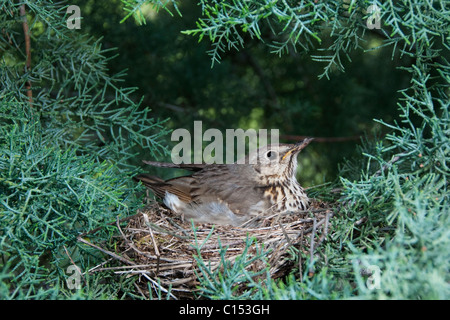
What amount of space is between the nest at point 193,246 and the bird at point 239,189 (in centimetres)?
14

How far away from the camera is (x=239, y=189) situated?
3.23 meters

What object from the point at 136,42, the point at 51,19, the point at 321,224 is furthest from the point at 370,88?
the point at 51,19

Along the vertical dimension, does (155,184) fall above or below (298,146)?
below

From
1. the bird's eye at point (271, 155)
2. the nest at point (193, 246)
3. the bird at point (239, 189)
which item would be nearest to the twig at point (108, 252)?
the nest at point (193, 246)

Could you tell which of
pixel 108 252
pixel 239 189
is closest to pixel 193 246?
pixel 108 252

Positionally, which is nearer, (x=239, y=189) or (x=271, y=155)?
→ (x=239, y=189)

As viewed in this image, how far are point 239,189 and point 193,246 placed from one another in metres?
1.34

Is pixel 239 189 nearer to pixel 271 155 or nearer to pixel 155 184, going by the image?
pixel 271 155

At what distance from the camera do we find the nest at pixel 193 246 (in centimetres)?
214
